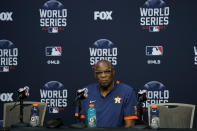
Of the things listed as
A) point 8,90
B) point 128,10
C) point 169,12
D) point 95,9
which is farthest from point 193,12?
point 8,90

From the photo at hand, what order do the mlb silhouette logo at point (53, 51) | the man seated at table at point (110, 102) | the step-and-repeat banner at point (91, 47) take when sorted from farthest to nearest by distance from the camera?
the mlb silhouette logo at point (53, 51) → the step-and-repeat banner at point (91, 47) → the man seated at table at point (110, 102)

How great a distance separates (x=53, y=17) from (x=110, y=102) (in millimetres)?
1595

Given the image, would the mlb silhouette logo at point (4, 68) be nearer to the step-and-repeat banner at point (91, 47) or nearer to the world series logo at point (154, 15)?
the step-and-repeat banner at point (91, 47)

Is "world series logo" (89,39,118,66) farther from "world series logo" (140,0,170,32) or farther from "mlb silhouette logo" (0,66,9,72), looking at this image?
"mlb silhouette logo" (0,66,9,72)

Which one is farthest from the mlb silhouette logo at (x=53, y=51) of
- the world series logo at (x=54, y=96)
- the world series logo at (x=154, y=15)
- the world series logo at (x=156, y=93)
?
the world series logo at (x=156, y=93)

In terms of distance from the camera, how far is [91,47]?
3.08 metres

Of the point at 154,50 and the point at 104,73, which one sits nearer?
the point at 104,73

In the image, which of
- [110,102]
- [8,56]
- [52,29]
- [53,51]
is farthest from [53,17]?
[110,102]

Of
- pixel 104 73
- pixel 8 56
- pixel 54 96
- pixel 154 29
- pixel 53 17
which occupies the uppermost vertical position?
pixel 53 17

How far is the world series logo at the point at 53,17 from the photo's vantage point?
10.2 feet

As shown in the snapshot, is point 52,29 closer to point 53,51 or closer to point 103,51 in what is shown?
point 53,51

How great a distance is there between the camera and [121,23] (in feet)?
10.0

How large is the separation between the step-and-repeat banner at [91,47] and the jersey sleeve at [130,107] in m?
0.84

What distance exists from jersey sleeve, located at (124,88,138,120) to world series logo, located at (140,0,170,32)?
1.18 metres
